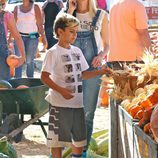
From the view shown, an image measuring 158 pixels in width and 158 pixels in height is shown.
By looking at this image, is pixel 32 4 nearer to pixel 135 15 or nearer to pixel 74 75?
pixel 135 15

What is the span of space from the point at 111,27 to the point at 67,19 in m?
1.32

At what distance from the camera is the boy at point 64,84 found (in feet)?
17.2

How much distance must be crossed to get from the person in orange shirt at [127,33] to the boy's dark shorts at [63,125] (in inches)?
36.1

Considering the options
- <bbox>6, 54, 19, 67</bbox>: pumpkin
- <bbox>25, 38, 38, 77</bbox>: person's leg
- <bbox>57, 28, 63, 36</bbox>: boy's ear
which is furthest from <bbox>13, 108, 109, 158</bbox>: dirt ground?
<bbox>57, 28, 63, 36</bbox>: boy's ear

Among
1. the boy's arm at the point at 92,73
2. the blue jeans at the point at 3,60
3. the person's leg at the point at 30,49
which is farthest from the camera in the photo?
the person's leg at the point at 30,49

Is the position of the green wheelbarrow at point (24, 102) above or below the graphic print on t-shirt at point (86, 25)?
below

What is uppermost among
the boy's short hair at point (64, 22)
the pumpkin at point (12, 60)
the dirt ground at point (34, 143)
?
the boy's short hair at point (64, 22)

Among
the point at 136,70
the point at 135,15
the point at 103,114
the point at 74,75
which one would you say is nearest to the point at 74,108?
the point at 74,75

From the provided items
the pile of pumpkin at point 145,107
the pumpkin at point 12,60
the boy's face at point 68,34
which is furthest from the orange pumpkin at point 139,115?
the pumpkin at point 12,60

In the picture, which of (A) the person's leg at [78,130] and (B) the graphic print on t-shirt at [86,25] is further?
(B) the graphic print on t-shirt at [86,25]

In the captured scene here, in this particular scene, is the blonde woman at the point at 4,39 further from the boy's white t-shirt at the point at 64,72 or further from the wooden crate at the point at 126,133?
the wooden crate at the point at 126,133

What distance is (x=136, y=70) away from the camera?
5.56 metres

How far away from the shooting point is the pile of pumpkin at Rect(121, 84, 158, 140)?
369cm

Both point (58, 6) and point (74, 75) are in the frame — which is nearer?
point (74, 75)
